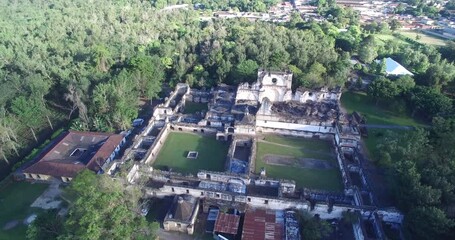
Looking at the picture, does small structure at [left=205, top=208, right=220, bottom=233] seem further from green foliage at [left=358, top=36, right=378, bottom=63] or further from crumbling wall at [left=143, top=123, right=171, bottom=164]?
green foliage at [left=358, top=36, right=378, bottom=63]

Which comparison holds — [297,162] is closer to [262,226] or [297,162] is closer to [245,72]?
[262,226]

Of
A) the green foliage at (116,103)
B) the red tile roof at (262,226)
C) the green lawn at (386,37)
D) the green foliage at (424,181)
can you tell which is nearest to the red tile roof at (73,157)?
the green foliage at (116,103)

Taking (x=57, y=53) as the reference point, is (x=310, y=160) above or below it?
below

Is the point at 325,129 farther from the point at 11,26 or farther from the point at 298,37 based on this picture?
the point at 11,26

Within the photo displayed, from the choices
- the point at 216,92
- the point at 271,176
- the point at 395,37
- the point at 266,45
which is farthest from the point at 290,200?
the point at 395,37

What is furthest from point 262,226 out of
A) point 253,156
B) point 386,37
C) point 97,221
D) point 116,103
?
point 386,37

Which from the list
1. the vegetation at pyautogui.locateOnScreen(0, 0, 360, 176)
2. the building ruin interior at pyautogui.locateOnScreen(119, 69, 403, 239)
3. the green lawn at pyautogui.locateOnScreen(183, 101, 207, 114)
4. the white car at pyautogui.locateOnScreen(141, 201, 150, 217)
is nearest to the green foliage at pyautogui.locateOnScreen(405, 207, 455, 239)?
the building ruin interior at pyautogui.locateOnScreen(119, 69, 403, 239)

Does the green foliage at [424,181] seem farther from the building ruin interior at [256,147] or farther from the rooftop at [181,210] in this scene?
the rooftop at [181,210]
